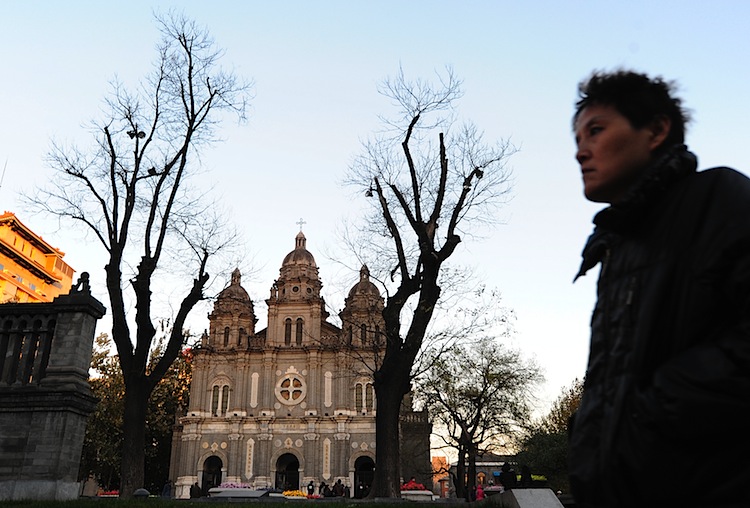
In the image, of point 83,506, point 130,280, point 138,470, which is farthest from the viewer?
point 130,280

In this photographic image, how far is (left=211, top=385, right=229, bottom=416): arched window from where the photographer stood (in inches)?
1916

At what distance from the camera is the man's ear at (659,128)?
1.85m

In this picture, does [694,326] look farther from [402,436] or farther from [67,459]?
[402,436]

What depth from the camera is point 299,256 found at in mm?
52938

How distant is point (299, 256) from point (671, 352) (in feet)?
170

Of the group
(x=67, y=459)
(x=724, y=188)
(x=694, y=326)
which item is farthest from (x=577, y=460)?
(x=67, y=459)

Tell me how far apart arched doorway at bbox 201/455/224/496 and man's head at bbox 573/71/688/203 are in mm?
49789

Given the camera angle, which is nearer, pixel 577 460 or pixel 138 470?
pixel 577 460

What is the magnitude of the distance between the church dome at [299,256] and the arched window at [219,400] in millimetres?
11409

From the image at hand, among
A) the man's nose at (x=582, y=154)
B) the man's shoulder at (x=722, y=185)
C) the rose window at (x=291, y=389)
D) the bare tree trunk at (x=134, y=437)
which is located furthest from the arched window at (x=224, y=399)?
the man's shoulder at (x=722, y=185)

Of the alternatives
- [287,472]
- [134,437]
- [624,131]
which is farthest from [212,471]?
[624,131]

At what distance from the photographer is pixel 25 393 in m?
12.5

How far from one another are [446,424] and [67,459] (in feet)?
85.4

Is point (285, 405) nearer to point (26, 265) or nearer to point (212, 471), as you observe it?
point (212, 471)
